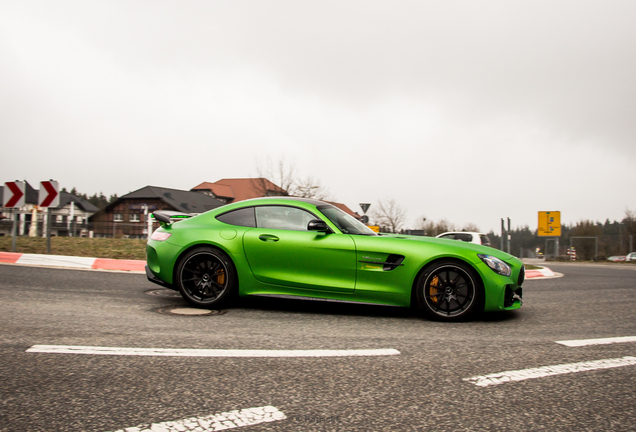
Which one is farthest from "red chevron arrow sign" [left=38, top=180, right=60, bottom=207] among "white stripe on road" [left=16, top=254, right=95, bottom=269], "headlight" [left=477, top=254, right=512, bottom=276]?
"headlight" [left=477, top=254, right=512, bottom=276]

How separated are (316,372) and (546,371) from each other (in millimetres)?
1500

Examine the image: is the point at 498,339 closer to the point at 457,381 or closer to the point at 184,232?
the point at 457,381

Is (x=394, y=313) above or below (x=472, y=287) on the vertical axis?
below

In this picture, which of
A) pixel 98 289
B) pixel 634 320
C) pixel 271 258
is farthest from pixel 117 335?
pixel 634 320

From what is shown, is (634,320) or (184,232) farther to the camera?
(184,232)

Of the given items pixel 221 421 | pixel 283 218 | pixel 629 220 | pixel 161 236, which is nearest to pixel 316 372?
pixel 221 421

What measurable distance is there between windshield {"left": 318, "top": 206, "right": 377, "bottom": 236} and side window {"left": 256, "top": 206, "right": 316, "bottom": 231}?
0.71 feet

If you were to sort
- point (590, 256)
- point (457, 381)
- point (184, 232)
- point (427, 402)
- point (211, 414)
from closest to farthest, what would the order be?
point (211, 414)
point (427, 402)
point (457, 381)
point (184, 232)
point (590, 256)

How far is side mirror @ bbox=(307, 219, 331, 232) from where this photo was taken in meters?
5.15

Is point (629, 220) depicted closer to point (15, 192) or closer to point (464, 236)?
point (464, 236)

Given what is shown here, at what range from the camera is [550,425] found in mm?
2225

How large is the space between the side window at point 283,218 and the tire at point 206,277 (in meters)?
0.61

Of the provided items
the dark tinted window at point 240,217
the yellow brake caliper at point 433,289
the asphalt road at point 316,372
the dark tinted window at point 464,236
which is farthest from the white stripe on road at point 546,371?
the dark tinted window at point 464,236

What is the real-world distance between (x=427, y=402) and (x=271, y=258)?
3056 mm
